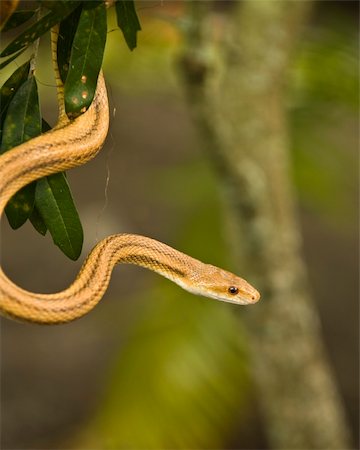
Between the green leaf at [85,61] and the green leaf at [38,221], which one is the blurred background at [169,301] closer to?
the green leaf at [38,221]

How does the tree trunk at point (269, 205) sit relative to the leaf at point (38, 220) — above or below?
below

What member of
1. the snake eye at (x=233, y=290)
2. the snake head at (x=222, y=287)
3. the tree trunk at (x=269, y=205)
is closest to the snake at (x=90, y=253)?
the snake head at (x=222, y=287)

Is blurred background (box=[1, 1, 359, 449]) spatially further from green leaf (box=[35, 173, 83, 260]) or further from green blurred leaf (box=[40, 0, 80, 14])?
green blurred leaf (box=[40, 0, 80, 14])

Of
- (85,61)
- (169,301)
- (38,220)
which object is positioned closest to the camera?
(85,61)

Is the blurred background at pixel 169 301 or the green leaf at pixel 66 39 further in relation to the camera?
the blurred background at pixel 169 301

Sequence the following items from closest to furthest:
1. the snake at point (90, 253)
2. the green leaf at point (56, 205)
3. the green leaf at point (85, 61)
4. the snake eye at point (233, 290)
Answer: the snake at point (90, 253)
the green leaf at point (85, 61)
the green leaf at point (56, 205)
the snake eye at point (233, 290)

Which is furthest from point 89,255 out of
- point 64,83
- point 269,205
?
point 269,205

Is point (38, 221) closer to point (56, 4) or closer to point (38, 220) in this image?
point (38, 220)
